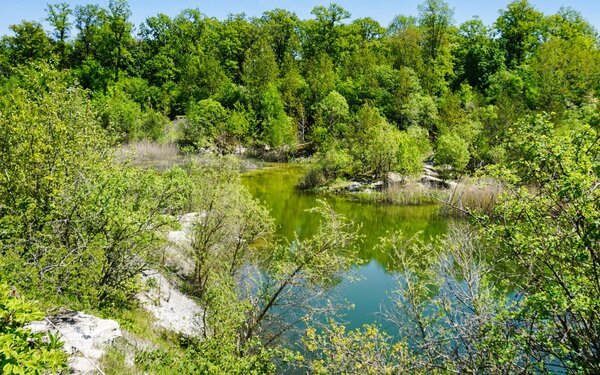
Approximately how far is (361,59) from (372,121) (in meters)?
23.8

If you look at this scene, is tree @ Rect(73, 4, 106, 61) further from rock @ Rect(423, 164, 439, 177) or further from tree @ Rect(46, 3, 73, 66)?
rock @ Rect(423, 164, 439, 177)

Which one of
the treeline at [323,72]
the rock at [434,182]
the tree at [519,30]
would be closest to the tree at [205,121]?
the treeline at [323,72]

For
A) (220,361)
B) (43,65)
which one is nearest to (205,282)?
(220,361)

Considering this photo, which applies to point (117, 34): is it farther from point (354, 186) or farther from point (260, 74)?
point (354, 186)

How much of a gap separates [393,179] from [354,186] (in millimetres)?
3269

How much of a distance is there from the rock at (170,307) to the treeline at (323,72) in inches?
1035

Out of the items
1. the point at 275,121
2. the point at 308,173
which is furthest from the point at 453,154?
the point at 275,121

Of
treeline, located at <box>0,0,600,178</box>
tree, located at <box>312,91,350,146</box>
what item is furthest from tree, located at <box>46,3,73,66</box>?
tree, located at <box>312,91,350,146</box>

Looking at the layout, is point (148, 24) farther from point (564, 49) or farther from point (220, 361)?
point (220, 361)

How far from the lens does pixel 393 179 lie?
121ft

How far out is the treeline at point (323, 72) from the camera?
163ft

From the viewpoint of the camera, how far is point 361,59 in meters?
65.1

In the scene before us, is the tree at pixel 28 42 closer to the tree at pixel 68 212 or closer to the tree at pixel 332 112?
the tree at pixel 332 112

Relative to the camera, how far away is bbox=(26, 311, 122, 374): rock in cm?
742
